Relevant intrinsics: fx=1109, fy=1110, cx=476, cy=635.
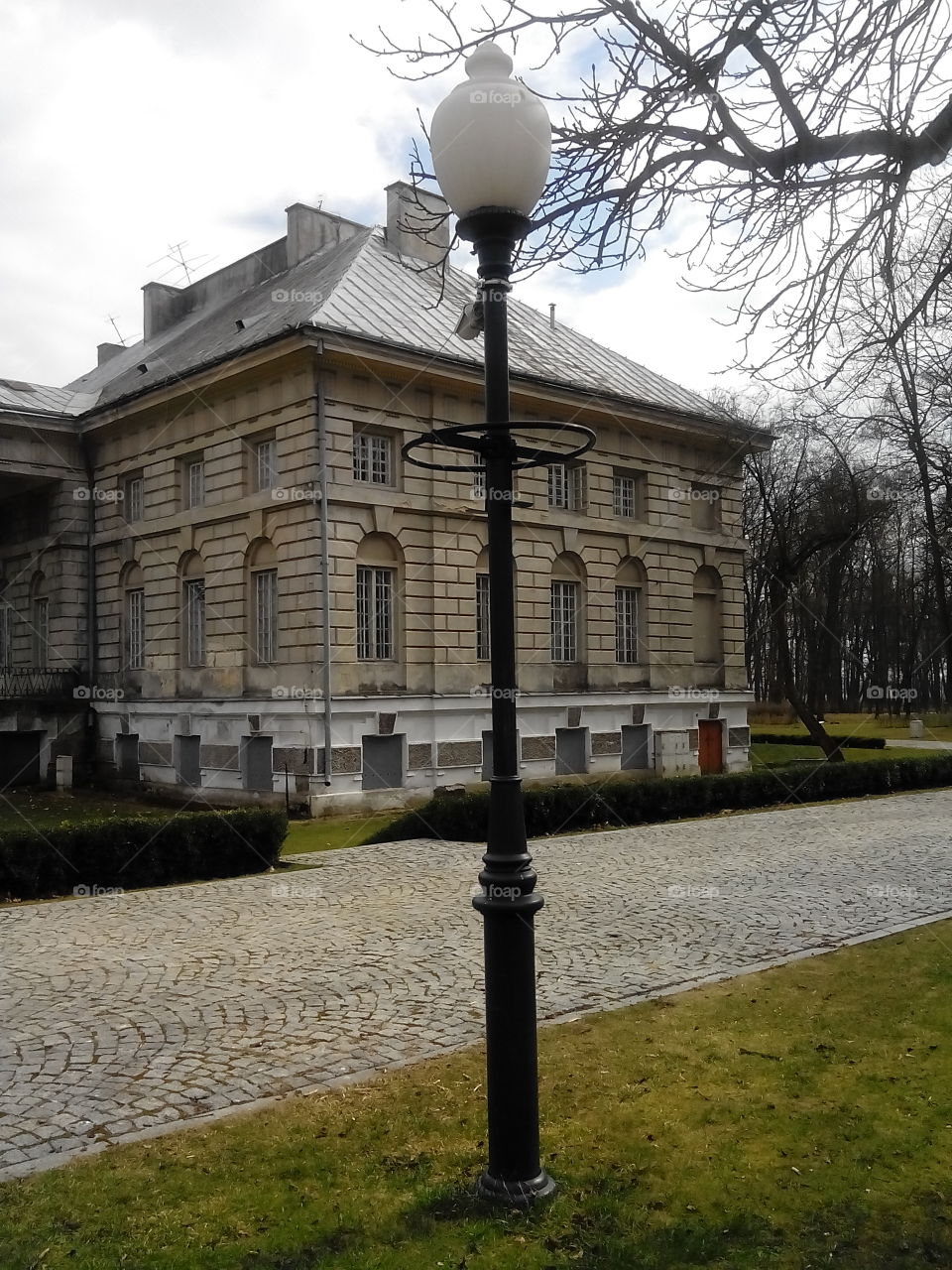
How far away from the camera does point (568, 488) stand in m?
29.3

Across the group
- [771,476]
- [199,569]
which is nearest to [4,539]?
[199,569]

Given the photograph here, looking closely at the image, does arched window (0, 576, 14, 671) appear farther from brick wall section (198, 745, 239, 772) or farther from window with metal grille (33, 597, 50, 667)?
brick wall section (198, 745, 239, 772)

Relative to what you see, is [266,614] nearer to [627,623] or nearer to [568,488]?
[568,488]

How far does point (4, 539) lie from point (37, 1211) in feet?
A: 105

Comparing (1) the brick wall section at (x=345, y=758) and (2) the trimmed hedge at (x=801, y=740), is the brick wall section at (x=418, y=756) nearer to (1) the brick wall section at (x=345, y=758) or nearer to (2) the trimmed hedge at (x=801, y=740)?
(1) the brick wall section at (x=345, y=758)

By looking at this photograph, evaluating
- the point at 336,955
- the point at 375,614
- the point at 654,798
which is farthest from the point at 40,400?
the point at 336,955

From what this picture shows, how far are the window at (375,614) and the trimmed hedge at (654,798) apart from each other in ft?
15.4

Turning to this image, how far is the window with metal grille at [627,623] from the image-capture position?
3073 cm

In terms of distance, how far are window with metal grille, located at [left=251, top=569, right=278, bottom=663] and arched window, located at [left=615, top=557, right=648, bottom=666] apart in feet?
32.7

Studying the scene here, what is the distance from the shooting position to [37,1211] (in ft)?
16.2

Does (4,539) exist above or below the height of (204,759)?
above

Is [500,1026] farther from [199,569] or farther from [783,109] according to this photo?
[199,569]

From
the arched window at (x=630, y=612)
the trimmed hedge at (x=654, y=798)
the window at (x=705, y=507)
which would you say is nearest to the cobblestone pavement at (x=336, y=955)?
the trimmed hedge at (x=654, y=798)

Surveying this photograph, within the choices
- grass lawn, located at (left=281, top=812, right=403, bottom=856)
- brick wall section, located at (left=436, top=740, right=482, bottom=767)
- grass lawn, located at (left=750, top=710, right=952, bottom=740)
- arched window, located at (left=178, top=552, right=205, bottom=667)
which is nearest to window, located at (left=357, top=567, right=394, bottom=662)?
brick wall section, located at (left=436, top=740, right=482, bottom=767)
